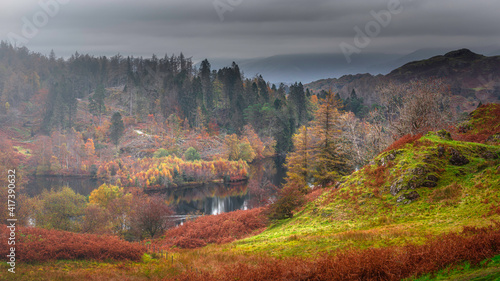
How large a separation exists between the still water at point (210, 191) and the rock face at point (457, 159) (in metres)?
31.2

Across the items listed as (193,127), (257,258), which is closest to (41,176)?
(193,127)

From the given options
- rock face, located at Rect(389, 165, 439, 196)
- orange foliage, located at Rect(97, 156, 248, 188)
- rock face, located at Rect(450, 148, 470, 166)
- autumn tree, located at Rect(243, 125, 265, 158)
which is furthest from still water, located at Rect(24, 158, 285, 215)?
rock face, located at Rect(450, 148, 470, 166)

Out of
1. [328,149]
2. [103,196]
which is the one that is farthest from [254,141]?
[328,149]

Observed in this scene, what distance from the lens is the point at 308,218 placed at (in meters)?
21.4

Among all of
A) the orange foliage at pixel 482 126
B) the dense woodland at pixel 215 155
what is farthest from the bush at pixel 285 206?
the orange foliage at pixel 482 126

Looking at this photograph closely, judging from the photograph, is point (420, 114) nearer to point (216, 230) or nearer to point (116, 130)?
point (216, 230)

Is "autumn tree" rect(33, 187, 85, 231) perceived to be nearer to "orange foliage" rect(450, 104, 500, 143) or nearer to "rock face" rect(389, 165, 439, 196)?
"rock face" rect(389, 165, 439, 196)

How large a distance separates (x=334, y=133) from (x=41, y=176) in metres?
77.5

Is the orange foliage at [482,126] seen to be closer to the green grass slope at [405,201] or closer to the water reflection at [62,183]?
the green grass slope at [405,201]

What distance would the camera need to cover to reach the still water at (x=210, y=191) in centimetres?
5338

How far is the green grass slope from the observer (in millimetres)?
12086

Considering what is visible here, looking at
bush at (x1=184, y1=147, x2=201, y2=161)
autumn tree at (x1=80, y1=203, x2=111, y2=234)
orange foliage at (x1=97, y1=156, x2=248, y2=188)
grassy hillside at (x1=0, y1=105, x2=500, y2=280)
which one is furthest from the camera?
bush at (x1=184, y1=147, x2=201, y2=161)

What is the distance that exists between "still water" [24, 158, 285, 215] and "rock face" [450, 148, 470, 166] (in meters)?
31.2

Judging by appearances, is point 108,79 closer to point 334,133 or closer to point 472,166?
point 334,133
